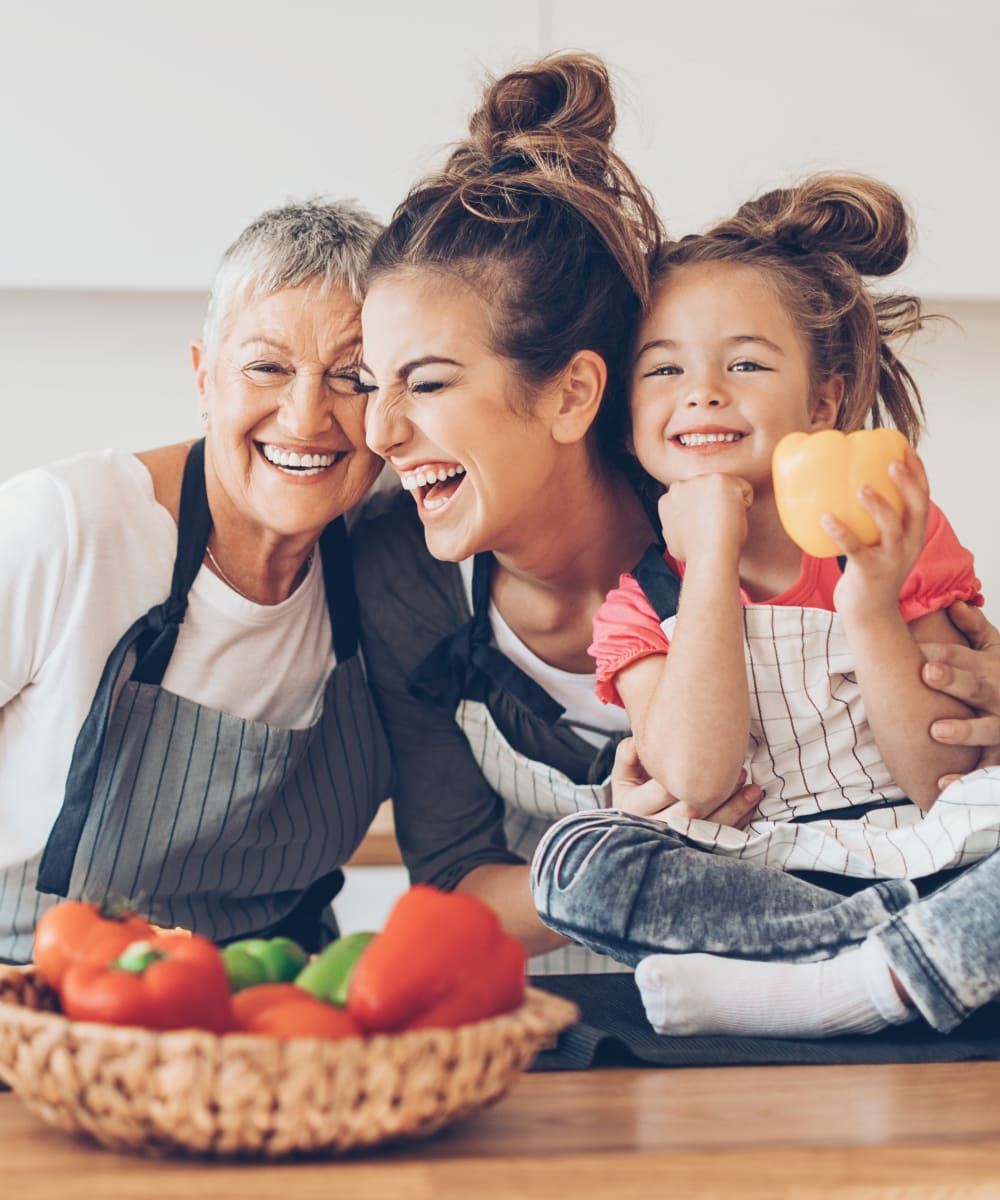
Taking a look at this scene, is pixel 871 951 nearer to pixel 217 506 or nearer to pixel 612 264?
pixel 612 264

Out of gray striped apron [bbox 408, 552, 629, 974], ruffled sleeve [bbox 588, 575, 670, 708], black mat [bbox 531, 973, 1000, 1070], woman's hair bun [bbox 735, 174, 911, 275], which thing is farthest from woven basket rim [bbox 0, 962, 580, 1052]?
woman's hair bun [bbox 735, 174, 911, 275]

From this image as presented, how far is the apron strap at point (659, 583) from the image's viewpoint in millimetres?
1391

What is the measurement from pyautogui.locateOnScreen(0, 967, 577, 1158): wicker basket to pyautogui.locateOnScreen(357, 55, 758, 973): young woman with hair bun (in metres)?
0.59

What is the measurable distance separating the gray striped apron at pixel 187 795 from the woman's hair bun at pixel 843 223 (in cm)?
62

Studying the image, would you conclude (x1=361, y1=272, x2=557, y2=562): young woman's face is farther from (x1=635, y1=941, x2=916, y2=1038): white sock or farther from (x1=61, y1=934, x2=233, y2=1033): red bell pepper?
(x1=61, y1=934, x2=233, y2=1033): red bell pepper

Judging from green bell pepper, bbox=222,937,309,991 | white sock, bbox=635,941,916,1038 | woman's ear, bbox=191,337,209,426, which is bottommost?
white sock, bbox=635,941,916,1038

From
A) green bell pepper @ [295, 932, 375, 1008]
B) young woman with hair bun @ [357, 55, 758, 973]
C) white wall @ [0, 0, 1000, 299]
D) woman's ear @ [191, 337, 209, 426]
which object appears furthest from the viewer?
white wall @ [0, 0, 1000, 299]

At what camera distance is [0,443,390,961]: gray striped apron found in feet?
4.77

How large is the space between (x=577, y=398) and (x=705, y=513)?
0.22 meters

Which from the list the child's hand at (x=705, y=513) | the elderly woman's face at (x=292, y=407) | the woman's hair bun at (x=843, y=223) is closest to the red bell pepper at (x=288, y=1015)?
the child's hand at (x=705, y=513)

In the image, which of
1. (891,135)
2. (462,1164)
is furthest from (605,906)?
(891,135)

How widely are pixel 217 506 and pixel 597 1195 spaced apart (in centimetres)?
98

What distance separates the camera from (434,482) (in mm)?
1420

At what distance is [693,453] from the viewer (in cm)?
135
